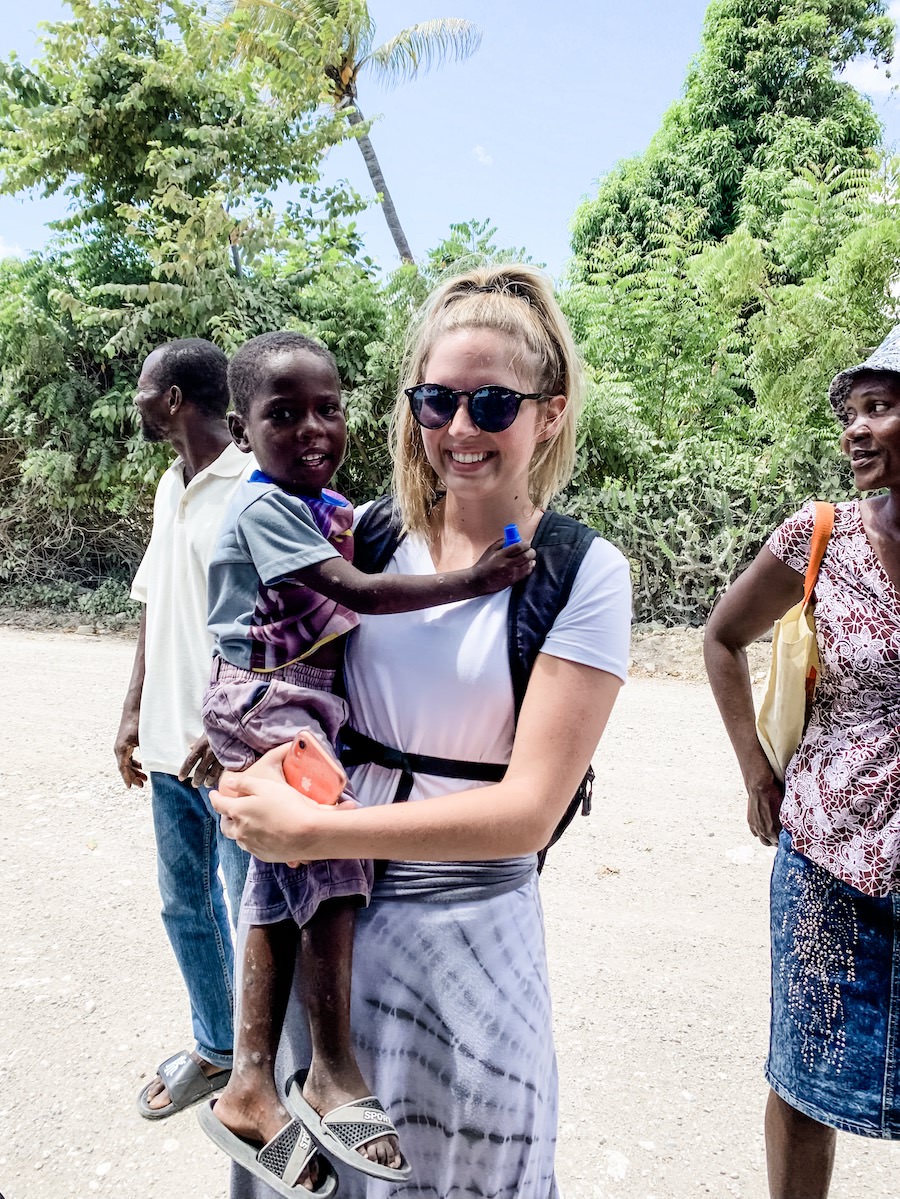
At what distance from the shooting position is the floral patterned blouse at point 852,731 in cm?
199

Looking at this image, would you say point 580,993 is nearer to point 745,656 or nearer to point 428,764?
point 745,656

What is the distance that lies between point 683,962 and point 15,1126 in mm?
2446

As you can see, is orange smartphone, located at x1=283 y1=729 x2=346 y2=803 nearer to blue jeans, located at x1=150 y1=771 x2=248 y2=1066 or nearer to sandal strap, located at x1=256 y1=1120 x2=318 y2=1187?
sandal strap, located at x1=256 y1=1120 x2=318 y2=1187

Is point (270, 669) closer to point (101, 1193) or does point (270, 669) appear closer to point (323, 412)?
point (323, 412)

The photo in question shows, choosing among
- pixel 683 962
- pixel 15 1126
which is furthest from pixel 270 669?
pixel 683 962

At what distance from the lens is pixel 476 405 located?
5.34 ft

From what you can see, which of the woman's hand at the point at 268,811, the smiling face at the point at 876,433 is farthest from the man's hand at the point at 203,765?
the smiling face at the point at 876,433

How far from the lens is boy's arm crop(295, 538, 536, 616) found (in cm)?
156

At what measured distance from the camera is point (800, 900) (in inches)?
83.4

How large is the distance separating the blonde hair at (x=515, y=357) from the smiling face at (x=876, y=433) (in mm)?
686

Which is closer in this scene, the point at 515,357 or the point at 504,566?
the point at 504,566

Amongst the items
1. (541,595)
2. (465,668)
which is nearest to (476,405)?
(541,595)

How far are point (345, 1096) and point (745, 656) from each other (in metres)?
1.46

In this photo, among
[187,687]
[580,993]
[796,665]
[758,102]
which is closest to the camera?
[796,665]
